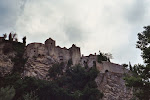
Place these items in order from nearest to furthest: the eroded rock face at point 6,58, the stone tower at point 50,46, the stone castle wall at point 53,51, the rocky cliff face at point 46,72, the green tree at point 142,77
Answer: the green tree at point 142,77
the eroded rock face at point 6,58
the rocky cliff face at point 46,72
the stone castle wall at point 53,51
the stone tower at point 50,46

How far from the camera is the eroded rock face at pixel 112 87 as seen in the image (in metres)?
33.1

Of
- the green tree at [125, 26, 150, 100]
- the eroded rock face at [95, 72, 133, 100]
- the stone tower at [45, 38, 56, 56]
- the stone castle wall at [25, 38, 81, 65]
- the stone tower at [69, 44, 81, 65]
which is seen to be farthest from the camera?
the stone tower at [69, 44, 81, 65]

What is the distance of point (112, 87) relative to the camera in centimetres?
3419

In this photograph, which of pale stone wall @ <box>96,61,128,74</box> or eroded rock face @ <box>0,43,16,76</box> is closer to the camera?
eroded rock face @ <box>0,43,16,76</box>

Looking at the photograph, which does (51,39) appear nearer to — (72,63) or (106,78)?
(72,63)

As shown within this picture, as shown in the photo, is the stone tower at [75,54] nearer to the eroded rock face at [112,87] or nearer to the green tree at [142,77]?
the eroded rock face at [112,87]

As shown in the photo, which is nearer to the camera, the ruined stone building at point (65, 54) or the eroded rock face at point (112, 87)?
the eroded rock face at point (112, 87)

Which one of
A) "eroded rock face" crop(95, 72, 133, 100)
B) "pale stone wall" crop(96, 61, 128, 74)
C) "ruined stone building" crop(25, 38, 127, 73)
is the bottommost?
"eroded rock face" crop(95, 72, 133, 100)

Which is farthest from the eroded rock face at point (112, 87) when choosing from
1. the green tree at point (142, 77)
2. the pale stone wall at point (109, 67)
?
the green tree at point (142, 77)

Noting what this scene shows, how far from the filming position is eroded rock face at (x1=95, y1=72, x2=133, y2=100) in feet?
109

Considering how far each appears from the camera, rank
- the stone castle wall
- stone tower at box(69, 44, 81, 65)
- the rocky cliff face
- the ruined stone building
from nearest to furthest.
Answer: the rocky cliff face → the stone castle wall → the ruined stone building → stone tower at box(69, 44, 81, 65)

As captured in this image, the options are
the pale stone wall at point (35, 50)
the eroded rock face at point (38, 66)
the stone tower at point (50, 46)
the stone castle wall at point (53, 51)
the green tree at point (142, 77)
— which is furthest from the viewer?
the stone tower at point (50, 46)

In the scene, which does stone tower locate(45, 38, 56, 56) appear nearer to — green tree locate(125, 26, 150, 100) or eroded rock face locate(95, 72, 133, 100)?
eroded rock face locate(95, 72, 133, 100)

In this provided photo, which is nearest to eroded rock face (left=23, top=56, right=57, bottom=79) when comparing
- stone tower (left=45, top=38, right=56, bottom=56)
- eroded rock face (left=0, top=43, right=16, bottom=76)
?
stone tower (left=45, top=38, right=56, bottom=56)
